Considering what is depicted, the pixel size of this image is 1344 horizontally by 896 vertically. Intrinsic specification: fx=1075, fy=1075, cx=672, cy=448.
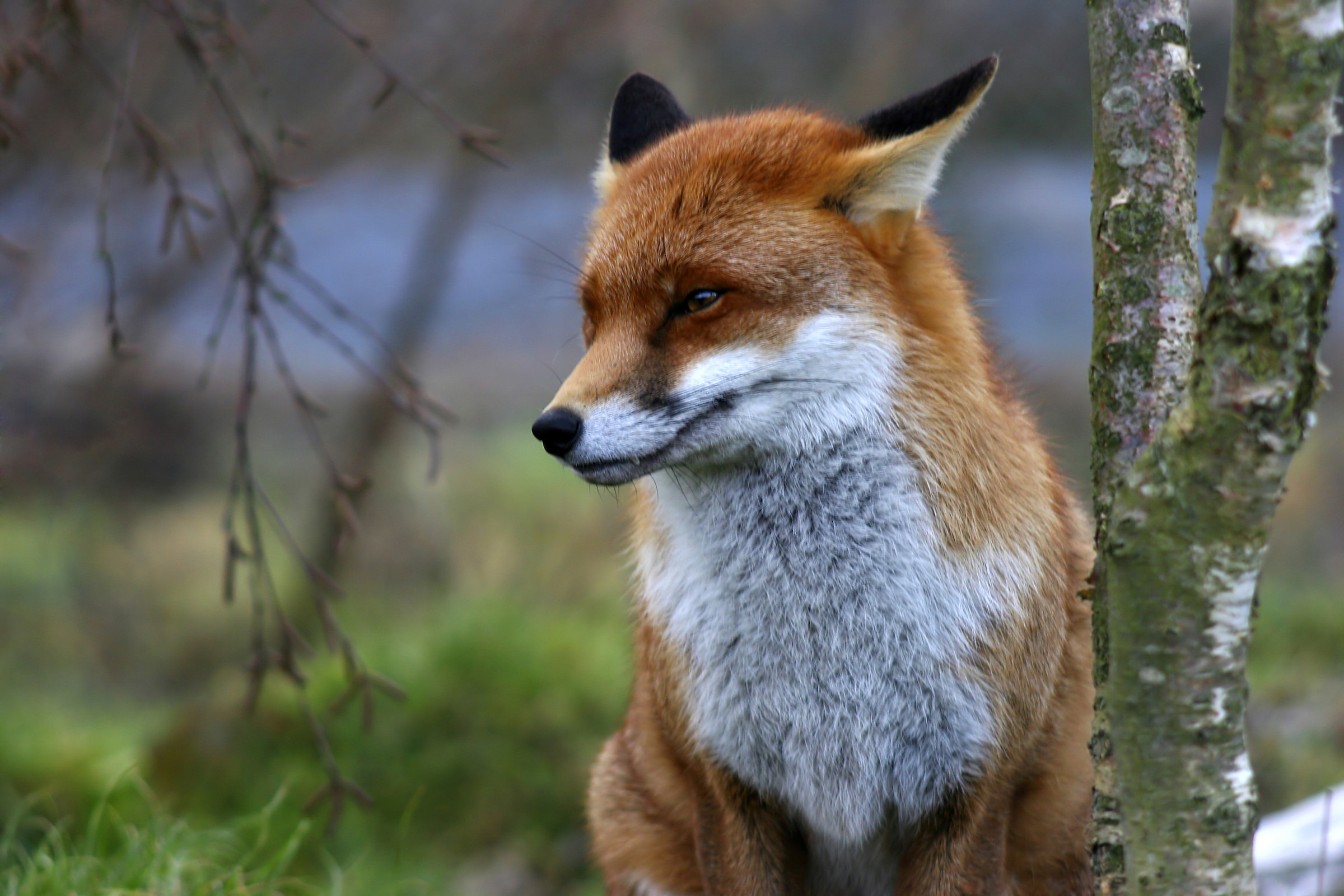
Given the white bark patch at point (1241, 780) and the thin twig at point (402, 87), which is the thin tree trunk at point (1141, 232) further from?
the thin twig at point (402, 87)

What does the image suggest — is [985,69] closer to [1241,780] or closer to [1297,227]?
[1297,227]

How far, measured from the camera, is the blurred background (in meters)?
6.32

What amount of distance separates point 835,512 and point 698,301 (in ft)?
2.42

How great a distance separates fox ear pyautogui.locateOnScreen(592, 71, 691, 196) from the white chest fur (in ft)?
4.55

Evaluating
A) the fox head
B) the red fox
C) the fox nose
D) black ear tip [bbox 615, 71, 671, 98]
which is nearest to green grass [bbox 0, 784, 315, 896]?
the red fox

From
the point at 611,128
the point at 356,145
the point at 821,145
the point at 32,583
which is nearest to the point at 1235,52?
the point at 821,145

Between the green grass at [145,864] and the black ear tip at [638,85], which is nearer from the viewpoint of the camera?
the green grass at [145,864]

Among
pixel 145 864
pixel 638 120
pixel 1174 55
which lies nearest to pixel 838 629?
pixel 1174 55

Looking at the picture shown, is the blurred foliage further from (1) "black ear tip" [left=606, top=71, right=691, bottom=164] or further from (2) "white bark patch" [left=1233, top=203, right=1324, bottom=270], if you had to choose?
(2) "white bark patch" [left=1233, top=203, right=1324, bottom=270]

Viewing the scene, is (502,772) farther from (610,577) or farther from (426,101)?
(426,101)

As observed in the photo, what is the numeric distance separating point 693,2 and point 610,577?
5624mm

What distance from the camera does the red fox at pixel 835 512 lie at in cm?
306

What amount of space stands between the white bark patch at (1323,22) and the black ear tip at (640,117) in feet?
7.75

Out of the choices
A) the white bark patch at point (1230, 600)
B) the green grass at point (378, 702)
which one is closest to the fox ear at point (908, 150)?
the white bark patch at point (1230, 600)
